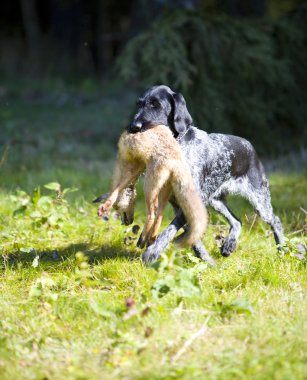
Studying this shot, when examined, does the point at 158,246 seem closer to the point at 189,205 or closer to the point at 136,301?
the point at 189,205

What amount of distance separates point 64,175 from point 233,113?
9.03ft

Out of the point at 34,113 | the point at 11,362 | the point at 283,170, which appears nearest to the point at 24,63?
the point at 34,113

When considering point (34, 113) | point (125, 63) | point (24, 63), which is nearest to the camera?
point (125, 63)

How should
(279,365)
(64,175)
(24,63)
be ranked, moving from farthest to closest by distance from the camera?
(24,63) → (64,175) → (279,365)

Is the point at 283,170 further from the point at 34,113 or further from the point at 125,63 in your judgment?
the point at 34,113

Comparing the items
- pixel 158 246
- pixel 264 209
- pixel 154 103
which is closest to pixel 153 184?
pixel 158 246

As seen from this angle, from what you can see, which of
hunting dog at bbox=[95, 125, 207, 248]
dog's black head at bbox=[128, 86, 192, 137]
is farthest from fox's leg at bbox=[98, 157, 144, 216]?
dog's black head at bbox=[128, 86, 192, 137]

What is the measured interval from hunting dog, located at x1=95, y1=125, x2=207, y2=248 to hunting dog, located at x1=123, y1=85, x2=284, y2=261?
9 cm

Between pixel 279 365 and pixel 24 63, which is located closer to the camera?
pixel 279 365

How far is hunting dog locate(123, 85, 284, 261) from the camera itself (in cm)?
394

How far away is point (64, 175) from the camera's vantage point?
6.75m

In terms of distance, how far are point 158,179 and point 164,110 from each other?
0.81 metres

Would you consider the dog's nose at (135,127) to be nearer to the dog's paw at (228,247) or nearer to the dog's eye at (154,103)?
the dog's eye at (154,103)

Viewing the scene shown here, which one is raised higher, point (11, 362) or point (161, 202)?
point (161, 202)
